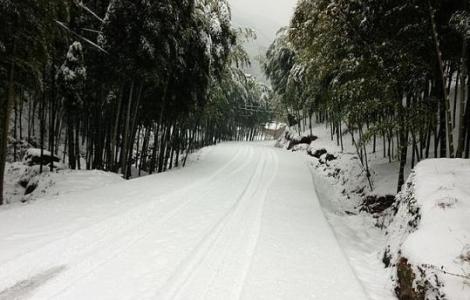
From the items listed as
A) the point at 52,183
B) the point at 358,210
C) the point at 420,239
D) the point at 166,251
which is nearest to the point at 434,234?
the point at 420,239

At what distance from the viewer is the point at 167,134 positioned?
12.6m

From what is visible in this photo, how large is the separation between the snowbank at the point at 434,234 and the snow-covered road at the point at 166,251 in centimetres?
50

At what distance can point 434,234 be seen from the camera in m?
3.06

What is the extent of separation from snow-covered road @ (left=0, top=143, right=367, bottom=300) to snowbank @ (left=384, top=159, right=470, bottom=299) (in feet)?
1.65

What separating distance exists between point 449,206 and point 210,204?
151 inches

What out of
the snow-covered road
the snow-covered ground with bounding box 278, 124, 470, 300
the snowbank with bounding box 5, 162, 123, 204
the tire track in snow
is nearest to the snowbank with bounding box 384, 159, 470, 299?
the snow-covered ground with bounding box 278, 124, 470, 300

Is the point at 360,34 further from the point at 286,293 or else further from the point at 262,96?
the point at 262,96

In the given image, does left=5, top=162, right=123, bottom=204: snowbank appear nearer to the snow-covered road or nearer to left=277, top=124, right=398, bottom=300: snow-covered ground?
the snow-covered road

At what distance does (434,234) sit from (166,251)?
2.70 m

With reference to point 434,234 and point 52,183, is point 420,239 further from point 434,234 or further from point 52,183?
point 52,183

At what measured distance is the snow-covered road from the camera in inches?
111

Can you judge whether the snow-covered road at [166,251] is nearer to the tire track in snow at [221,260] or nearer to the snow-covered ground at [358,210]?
the tire track in snow at [221,260]

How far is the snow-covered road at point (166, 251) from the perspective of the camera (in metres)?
2.83

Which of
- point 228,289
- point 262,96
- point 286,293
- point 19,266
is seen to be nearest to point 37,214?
point 19,266
